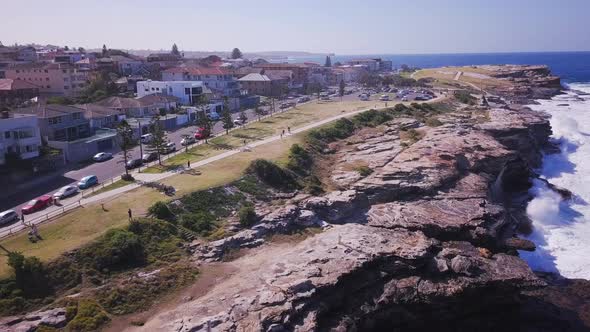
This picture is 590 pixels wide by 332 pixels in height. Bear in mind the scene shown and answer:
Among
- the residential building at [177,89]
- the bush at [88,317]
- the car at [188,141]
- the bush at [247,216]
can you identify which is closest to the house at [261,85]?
the residential building at [177,89]

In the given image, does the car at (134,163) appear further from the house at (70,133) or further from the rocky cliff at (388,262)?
the rocky cliff at (388,262)

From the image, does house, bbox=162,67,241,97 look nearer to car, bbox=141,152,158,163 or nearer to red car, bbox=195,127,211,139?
red car, bbox=195,127,211,139

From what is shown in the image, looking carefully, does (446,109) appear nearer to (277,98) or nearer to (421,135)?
(421,135)

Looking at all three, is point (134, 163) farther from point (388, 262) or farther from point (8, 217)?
point (388, 262)

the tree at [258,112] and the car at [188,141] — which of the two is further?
the tree at [258,112]

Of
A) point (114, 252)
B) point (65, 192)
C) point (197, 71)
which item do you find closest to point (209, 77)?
point (197, 71)
